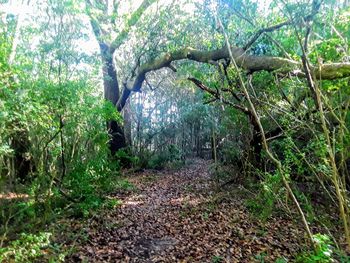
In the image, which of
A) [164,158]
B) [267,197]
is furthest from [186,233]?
[164,158]

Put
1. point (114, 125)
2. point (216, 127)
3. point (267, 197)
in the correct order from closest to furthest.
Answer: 1. point (267, 197)
2. point (216, 127)
3. point (114, 125)

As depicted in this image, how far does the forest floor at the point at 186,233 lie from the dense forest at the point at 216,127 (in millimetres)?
36

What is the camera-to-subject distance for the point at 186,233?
20.2 ft

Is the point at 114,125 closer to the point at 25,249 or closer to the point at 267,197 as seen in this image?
the point at 267,197

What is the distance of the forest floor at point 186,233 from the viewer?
17.0 ft

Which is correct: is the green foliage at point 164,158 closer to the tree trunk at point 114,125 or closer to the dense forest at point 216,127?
the tree trunk at point 114,125

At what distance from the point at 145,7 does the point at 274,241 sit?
27.9ft

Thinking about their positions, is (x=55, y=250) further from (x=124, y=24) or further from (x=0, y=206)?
(x=124, y=24)

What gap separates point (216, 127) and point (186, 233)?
6583mm

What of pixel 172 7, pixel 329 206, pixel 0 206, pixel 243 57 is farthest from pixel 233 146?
pixel 0 206

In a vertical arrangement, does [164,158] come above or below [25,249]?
above

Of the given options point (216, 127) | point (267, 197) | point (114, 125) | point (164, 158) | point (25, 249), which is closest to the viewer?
point (25, 249)

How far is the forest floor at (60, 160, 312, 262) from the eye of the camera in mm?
5188

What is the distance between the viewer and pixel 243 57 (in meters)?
6.21
